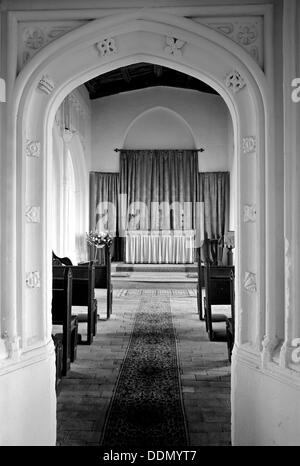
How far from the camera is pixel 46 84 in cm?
229

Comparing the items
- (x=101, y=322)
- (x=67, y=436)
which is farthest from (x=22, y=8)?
(x=101, y=322)

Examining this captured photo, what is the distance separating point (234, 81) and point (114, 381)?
8.23ft

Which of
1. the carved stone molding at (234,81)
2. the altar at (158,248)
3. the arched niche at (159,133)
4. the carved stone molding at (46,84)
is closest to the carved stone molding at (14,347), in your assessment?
the carved stone molding at (46,84)

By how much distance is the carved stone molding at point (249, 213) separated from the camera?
2.23 meters

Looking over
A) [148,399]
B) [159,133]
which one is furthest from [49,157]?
[159,133]

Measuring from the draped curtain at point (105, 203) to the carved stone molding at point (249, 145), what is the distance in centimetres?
1018

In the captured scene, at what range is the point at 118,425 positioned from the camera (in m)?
2.56

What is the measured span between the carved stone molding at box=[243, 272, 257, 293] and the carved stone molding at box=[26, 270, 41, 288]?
121 centimetres

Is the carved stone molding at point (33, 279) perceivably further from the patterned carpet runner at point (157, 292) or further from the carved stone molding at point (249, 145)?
the patterned carpet runner at point (157, 292)

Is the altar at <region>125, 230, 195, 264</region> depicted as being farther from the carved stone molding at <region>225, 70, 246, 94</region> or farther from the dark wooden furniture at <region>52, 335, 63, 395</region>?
the carved stone molding at <region>225, 70, 246, 94</region>

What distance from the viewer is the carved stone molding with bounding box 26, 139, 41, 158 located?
227cm

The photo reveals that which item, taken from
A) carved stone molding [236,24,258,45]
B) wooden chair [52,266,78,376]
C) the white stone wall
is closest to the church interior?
carved stone molding [236,24,258,45]

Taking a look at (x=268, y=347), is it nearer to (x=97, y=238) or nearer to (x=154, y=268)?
(x=154, y=268)
